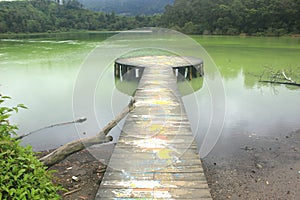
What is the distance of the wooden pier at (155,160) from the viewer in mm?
2240

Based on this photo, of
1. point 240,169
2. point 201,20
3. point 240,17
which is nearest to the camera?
point 240,169

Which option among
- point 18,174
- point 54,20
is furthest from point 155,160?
point 54,20

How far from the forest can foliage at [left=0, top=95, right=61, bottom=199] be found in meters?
30.2

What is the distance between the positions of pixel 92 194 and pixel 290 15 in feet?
99.6

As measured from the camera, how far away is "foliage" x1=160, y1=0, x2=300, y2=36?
28.2m

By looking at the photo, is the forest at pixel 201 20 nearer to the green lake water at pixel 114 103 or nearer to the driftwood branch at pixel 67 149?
the green lake water at pixel 114 103

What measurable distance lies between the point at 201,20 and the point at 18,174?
1481 inches

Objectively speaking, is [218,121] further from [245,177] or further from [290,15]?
[290,15]

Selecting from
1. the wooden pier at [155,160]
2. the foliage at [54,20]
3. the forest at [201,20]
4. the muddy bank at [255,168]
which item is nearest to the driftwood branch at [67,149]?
the wooden pier at [155,160]

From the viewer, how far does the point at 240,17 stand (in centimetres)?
3172

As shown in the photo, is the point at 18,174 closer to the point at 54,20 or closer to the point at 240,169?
the point at 240,169

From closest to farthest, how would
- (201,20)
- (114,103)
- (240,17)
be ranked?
1. (114,103)
2. (240,17)
3. (201,20)

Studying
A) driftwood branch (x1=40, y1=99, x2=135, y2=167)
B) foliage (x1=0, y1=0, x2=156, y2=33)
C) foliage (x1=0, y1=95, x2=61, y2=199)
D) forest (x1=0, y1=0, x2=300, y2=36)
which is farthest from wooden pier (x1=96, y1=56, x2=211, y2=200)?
foliage (x1=0, y1=0, x2=156, y2=33)

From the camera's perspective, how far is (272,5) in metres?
29.5
